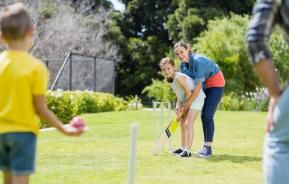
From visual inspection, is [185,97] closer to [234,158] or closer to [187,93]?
[187,93]

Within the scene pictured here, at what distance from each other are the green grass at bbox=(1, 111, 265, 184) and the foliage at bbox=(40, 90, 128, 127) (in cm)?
277

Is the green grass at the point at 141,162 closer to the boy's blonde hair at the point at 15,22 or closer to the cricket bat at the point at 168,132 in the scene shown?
the cricket bat at the point at 168,132

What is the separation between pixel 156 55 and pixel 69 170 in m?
35.3

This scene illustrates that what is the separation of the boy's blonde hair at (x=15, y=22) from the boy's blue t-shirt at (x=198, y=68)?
17.3 feet

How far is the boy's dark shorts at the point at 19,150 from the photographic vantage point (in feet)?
11.5

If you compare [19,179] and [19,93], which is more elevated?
[19,93]

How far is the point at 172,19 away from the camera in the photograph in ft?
138

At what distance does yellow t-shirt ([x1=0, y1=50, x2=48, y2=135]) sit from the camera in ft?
11.5

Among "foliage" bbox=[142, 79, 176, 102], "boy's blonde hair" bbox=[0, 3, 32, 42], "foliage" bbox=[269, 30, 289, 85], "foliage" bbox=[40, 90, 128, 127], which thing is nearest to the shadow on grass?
"boy's blonde hair" bbox=[0, 3, 32, 42]

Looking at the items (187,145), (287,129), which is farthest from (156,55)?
(287,129)

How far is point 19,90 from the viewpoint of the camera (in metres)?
3.49

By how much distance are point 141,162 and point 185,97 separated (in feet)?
4.02

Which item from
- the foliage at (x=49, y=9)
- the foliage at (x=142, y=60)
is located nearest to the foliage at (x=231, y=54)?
the foliage at (x=49, y=9)

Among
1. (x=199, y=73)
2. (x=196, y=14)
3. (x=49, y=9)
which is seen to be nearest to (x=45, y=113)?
(x=199, y=73)
